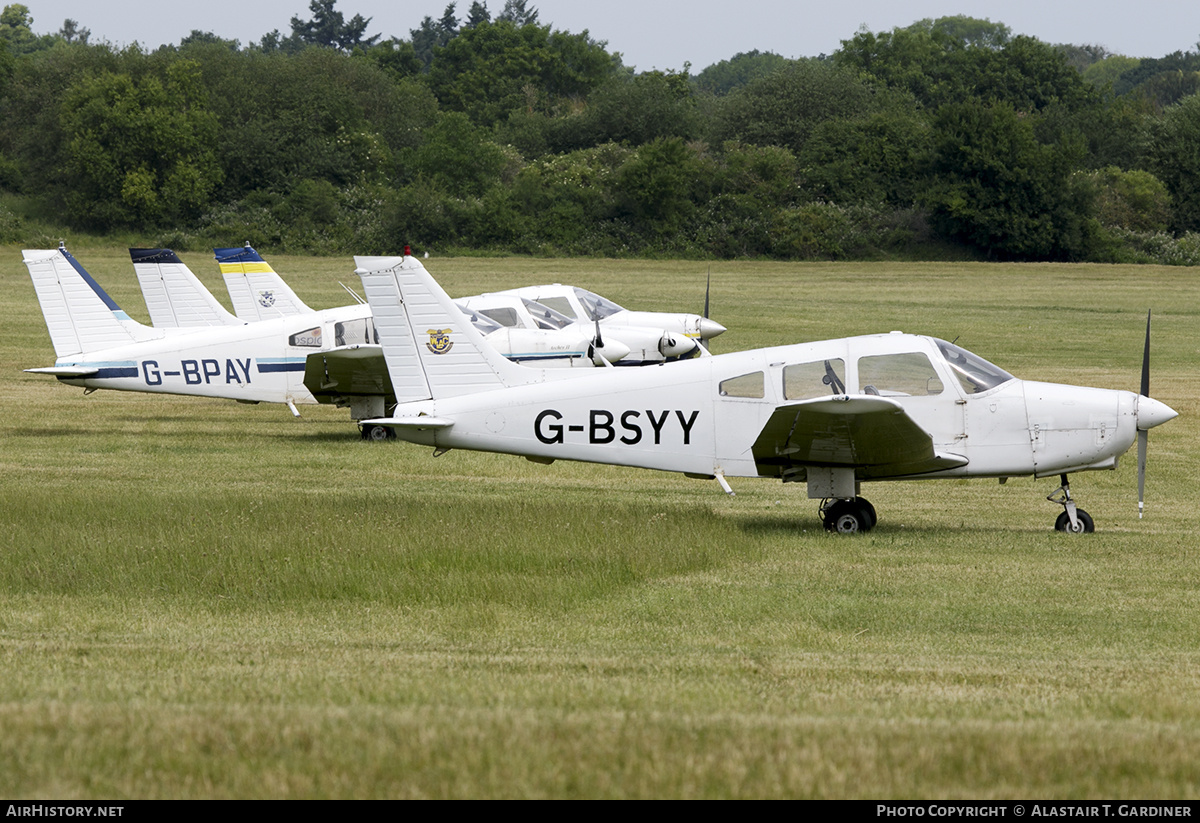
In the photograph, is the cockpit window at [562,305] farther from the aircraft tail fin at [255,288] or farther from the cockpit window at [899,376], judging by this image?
the cockpit window at [899,376]

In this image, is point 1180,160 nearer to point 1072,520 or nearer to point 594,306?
point 594,306

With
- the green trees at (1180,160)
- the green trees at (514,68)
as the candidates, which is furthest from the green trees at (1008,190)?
the green trees at (514,68)

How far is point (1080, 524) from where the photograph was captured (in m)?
12.0

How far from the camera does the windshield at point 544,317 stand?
1869 centimetres

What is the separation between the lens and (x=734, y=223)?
198ft

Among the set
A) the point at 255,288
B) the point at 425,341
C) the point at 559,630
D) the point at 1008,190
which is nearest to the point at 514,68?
the point at 1008,190

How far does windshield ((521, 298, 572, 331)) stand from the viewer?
18688mm

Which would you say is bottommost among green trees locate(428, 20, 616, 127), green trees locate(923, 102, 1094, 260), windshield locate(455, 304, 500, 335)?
windshield locate(455, 304, 500, 335)

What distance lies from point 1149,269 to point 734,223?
17.5 m

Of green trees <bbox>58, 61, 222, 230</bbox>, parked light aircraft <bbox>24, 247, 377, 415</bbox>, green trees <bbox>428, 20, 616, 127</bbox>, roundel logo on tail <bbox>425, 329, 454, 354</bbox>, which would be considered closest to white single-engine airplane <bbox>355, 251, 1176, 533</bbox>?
roundel logo on tail <bbox>425, 329, 454, 354</bbox>

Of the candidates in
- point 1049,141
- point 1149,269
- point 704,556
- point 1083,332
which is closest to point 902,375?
point 704,556

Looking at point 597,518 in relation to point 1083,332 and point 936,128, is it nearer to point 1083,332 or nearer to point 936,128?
point 1083,332

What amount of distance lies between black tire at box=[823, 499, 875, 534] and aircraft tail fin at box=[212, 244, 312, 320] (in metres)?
12.5

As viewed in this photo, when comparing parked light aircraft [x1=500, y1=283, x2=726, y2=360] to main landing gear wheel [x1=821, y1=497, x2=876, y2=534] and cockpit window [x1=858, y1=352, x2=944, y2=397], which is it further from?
cockpit window [x1=858, y1=352, x2=944, y2=397]
